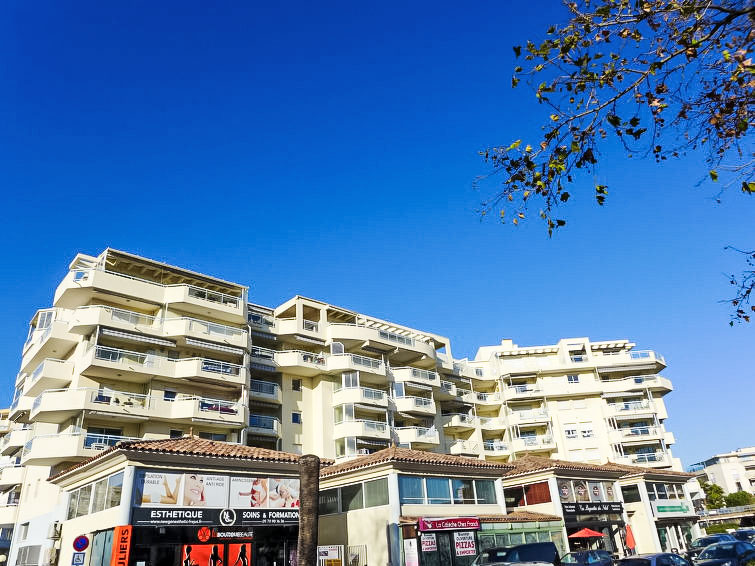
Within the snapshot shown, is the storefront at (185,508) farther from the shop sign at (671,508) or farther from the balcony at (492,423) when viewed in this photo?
the balcony at (492,423)

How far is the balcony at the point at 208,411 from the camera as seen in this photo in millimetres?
35969

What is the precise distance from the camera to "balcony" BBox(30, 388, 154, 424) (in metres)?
32.5

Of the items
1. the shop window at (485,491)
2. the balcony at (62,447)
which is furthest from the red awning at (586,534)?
the balcony at (62,447)

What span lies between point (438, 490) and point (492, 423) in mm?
32119

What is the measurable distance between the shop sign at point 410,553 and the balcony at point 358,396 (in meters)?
21.3

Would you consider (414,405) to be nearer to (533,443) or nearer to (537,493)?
(537,493)

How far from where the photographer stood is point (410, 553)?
23.8 metres

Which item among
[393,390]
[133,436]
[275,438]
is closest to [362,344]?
[393,390]

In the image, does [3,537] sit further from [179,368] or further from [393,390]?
[393,390]

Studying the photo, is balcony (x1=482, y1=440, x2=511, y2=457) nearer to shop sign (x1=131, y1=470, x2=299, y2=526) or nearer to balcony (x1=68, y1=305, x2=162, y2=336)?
balcony (x1=68, y1=305, x2=162, y2=336)

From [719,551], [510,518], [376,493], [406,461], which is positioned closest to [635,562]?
[719,551]

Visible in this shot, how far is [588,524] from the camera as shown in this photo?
36.1m

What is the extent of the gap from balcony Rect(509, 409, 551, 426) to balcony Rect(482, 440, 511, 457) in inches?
101

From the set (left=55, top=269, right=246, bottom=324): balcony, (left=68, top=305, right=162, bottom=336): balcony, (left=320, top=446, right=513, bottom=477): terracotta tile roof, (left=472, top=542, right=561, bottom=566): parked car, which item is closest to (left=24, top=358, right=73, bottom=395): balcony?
(left=68, top=305, right=162, bottom=336): balcony
